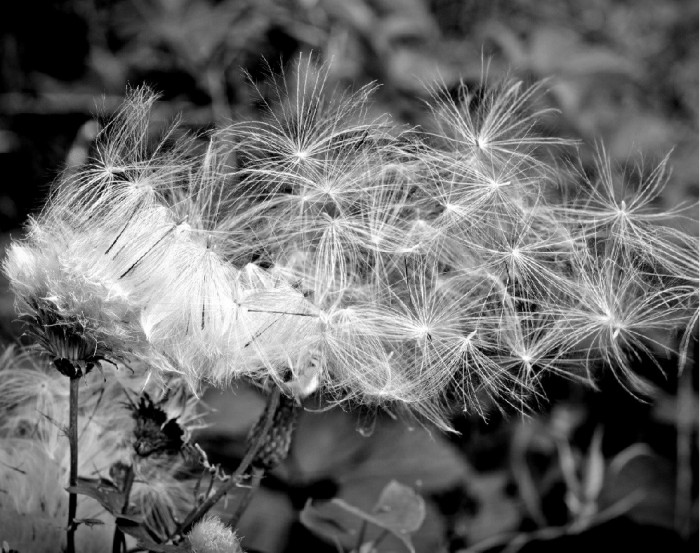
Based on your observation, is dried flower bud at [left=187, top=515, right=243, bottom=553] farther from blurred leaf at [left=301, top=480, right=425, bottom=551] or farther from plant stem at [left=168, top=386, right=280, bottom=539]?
blurred leaf at [left=301, top=480, right=425, bottom=551]

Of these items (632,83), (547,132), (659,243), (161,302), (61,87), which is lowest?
(161,302)

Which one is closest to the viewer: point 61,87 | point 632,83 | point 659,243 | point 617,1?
point 659,243

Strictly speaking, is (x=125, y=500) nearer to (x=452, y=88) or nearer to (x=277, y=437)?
(x=277, y=437)

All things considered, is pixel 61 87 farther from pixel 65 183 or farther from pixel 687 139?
pixel 687 139

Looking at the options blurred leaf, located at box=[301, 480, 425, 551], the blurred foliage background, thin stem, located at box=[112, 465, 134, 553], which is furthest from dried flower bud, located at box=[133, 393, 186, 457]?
the blurred foliage background

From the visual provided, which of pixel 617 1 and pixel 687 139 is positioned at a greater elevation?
pixel 617 1

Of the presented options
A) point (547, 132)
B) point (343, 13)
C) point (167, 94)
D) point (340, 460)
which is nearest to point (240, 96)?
point (167, 94)
